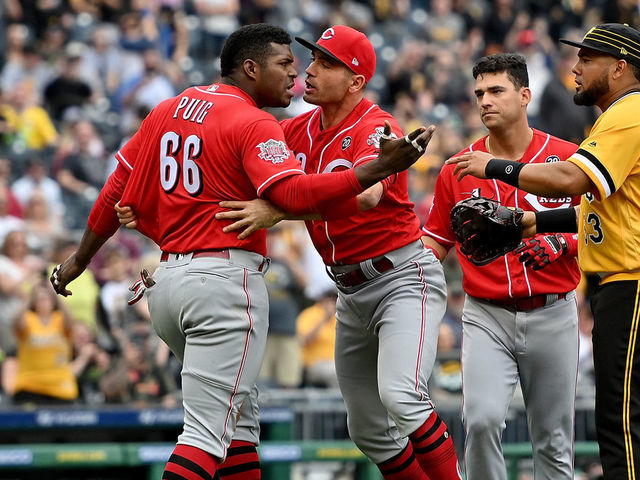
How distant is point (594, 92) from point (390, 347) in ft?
4.98

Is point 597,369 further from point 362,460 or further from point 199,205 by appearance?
point 362,460

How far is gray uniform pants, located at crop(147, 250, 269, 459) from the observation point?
4.86m

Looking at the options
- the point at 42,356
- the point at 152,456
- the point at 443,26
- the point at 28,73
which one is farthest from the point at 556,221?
the point at 443,26

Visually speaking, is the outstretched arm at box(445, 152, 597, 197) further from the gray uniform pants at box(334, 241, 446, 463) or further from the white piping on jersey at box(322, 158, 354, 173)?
the gray uniform pants at box(334, 241, 446, 463)

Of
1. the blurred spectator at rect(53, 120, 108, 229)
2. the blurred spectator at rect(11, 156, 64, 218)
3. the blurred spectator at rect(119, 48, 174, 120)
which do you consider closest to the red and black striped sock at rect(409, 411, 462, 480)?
the blurred spectator at rect(11, 156, 64, 218)

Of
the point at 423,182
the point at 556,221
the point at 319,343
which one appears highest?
the point at 423,182

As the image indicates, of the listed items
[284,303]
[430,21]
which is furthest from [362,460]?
[430,21]

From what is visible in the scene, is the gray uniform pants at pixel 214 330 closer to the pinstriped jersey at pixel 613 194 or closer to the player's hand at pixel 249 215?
the player's hand at pixel 249 215

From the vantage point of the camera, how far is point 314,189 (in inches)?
193

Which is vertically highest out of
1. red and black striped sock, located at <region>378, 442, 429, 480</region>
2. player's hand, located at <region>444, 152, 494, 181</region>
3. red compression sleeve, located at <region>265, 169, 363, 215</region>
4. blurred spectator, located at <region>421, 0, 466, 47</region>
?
blurred spectator, located at <region>421, 0, 466, 47</region>

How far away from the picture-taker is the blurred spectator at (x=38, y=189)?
435 inches

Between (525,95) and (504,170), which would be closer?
(504,170)

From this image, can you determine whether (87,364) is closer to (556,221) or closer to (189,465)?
(189,465)

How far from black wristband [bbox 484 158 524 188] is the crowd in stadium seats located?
4.62 meters
